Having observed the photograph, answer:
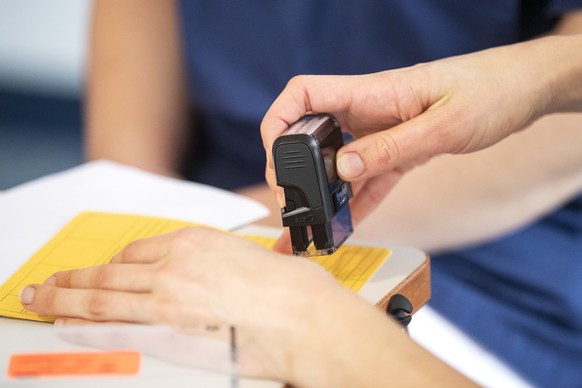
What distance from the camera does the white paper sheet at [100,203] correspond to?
79cm

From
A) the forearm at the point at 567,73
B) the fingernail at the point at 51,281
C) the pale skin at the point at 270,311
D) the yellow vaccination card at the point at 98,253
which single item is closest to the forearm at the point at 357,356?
the pale skin at the point at 270,311

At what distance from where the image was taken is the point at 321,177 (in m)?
0.64

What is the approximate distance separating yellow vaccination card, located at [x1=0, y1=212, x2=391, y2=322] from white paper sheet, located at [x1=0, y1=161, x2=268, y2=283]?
0.9 inches

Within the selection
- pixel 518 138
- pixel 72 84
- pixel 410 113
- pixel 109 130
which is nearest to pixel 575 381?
pixel 518 138

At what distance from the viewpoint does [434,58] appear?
1.03 m

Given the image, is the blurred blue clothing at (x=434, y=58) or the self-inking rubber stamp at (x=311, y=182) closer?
the self-inking rubber stamp at (x=311, y=182)

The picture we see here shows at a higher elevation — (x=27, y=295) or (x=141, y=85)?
(x=141, y=85)

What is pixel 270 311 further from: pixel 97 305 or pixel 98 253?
pixel 98 253

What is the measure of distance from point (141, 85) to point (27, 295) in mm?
602

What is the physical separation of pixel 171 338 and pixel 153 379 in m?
0.03

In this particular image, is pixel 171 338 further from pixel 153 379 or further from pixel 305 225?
pixel 305 225

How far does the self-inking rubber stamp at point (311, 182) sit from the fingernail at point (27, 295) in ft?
0.66

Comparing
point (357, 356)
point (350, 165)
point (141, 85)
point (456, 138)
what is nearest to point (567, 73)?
point (456, 138)

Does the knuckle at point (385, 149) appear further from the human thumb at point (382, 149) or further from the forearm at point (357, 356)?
the forearm at point (357, 356)
